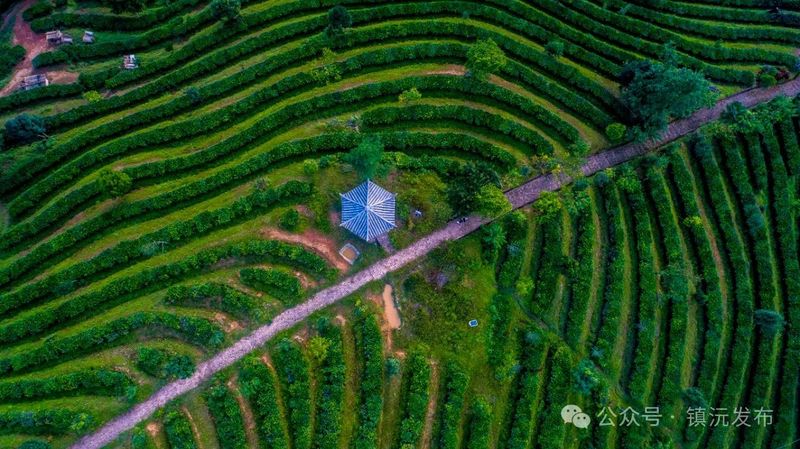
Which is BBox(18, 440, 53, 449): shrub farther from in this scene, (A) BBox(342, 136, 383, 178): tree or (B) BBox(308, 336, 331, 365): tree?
(A) BBox(342, 136, 383, 178): tree

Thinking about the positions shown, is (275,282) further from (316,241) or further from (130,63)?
(130,63)

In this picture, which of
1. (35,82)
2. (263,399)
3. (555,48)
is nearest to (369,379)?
(263,399)

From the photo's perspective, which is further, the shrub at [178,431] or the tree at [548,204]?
the tree at [548,204]

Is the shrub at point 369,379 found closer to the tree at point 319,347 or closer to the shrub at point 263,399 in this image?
the tree at point 319,347

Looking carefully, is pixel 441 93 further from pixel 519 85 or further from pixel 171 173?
pixel 171 173

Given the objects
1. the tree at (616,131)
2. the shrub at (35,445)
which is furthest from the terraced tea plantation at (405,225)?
the tree at (616,131)

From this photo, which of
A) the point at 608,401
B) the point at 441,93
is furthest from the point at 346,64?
the point at 608,401
